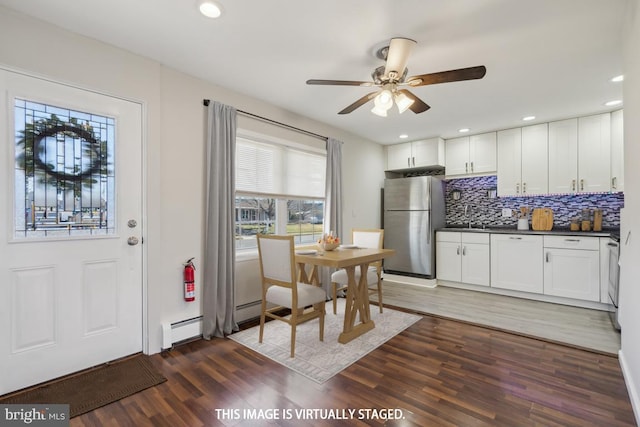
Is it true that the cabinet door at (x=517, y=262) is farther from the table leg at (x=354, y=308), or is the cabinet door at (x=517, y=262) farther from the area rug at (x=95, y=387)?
the area rug at (x=95, y=387)

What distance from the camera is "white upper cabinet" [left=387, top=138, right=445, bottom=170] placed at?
15.8ft

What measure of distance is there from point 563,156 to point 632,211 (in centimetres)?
256

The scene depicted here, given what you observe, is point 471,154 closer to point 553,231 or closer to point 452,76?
point 553,231

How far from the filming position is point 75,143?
2.17m

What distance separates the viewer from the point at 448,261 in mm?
4641

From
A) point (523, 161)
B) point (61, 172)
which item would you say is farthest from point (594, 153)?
point (61, 172)

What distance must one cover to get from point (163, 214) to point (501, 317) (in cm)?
361

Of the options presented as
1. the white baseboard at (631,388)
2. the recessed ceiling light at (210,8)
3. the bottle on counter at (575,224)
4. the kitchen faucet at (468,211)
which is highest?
the recessed ceiling light at (210,8)

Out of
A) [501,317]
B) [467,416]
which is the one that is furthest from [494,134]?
[467,416]

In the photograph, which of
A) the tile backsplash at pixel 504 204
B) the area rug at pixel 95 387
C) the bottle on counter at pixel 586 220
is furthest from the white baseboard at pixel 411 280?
the area rug at pixel 95 387

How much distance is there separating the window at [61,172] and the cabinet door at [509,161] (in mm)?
4735

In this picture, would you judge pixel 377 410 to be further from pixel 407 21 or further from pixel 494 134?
pixel 494 134

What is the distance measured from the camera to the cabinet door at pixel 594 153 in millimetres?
3660

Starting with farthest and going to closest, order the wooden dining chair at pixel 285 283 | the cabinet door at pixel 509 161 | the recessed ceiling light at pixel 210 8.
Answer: the cabinet door at pixel 509 161 → the wooden dining chair at pixel 285 283 → the recessed ceiling light at pixel 210 8
